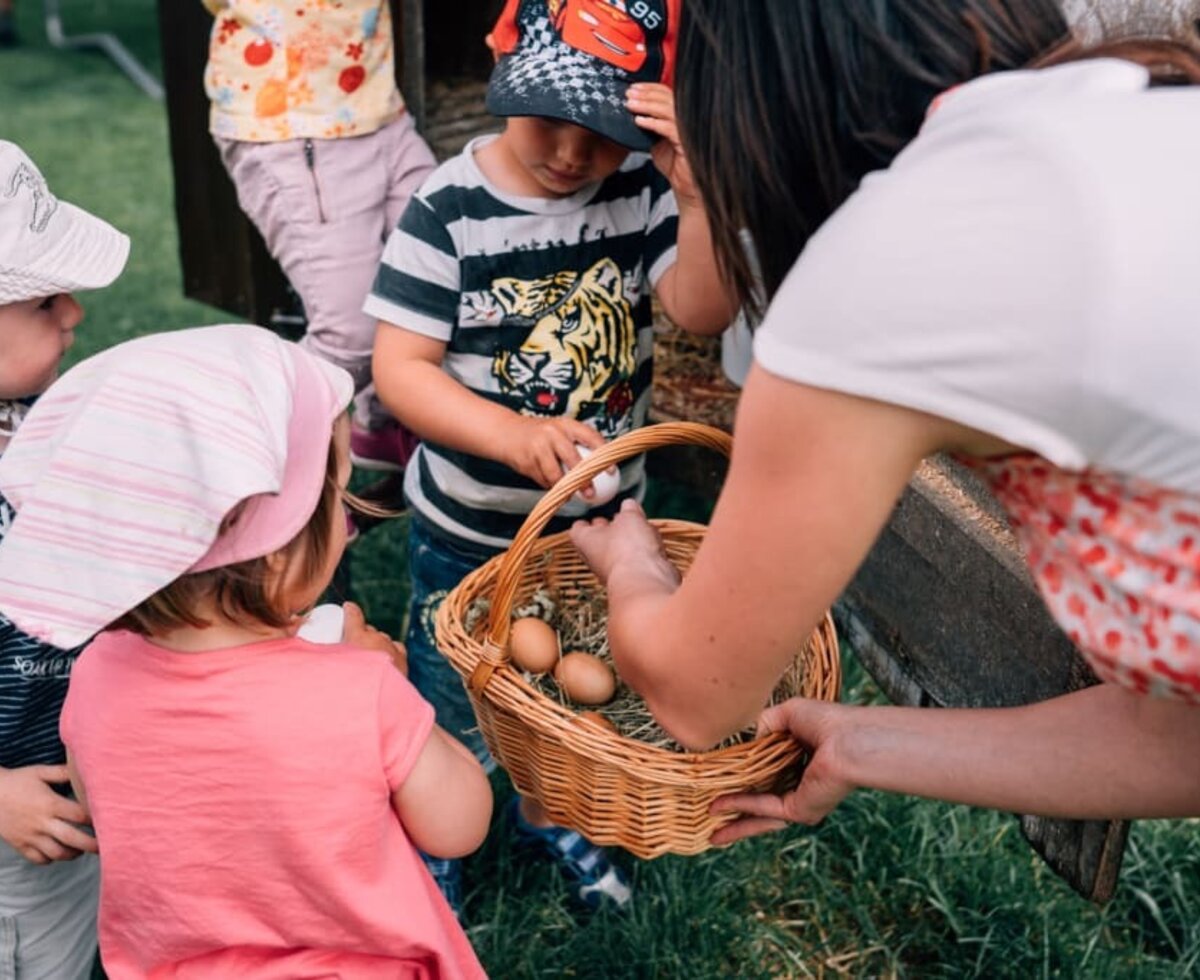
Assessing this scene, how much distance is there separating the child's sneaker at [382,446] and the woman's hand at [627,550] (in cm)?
129

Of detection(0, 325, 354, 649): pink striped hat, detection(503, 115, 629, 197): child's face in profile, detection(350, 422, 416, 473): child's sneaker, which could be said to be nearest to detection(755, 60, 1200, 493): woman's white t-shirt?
detection(0, 325, 354, 649): pink striped hat

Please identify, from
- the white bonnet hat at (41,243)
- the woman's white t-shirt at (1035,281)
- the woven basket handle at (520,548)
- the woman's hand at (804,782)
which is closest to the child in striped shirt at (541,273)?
the woven basket handle at (520,548)

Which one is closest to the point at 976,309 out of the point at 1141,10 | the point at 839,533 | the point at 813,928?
the point at 839,533

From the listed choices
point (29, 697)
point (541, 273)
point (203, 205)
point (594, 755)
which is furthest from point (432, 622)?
point (203, 205)

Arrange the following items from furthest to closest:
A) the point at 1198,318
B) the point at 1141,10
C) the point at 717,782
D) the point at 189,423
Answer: the point at 1141,10 → the point at 717,782 → the point at 189,423 → the point at 1198,318

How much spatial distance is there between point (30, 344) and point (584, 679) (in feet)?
3.05

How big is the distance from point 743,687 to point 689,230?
0.99 m

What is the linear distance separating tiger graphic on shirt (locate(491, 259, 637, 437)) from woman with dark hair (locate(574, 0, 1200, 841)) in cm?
77

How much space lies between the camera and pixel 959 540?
2211 mm

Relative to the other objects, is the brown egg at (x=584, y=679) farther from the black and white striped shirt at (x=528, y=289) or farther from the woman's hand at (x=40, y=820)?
the woman's hand at (x=40, y=820)

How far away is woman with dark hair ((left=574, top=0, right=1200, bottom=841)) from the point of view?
1.08 meters

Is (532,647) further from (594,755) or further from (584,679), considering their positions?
(594,755)

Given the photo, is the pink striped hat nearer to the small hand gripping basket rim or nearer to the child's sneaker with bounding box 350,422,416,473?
the small hand gripping basket rim

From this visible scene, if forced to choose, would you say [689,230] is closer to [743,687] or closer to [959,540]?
[959,540]
